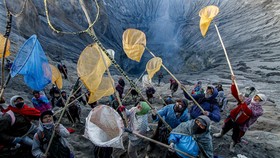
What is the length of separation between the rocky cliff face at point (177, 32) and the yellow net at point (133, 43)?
9665mm

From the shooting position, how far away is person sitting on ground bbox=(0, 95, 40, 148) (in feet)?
10.4

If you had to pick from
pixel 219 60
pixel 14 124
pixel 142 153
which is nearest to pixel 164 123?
pixel 142 153

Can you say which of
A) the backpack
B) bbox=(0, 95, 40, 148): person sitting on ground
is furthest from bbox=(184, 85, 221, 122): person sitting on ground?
bbox=(0, 95, 40, 148): person sitting on ground

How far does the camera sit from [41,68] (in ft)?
13.7

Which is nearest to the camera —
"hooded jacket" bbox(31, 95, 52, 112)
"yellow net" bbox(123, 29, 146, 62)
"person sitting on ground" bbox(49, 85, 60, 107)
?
"hooded jacket" bbox(31, 95, 52, 112)

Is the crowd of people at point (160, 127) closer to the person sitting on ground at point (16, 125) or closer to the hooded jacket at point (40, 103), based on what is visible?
the person sitting on ground at point (16, 125)

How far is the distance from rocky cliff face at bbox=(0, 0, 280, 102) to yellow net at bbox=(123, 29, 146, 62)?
9.67 meters

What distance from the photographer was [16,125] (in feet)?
11.2

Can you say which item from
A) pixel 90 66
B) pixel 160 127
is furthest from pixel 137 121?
pixel 90 66

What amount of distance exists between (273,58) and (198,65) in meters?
8.01

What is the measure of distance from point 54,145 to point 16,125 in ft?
2.77

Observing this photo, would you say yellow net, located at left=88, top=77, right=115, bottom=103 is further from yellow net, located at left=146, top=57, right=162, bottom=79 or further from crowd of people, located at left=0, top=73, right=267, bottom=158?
yellow net, located at left=146, top=57, right=162, bottom=79

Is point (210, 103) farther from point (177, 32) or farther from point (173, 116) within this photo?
point (177, 32)

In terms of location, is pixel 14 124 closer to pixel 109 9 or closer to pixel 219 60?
pixel 219 60
